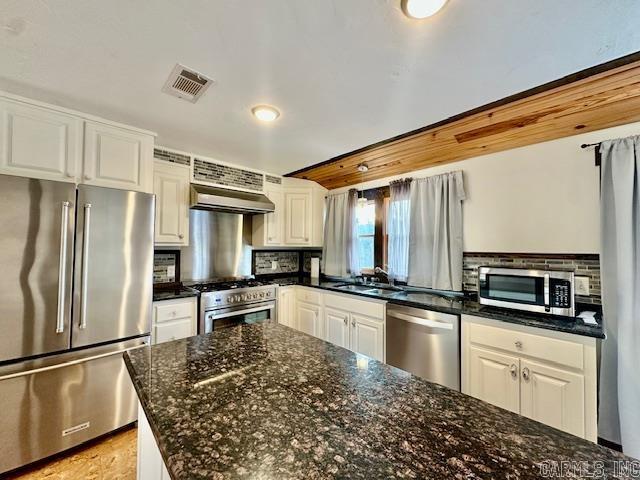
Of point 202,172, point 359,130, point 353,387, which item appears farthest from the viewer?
point 202,172

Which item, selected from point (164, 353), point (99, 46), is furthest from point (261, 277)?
point (99, 46)

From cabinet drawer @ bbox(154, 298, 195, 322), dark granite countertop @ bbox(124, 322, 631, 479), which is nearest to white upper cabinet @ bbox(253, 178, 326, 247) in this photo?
cabinet drawer @ bbox(154, 298, 195, 322)

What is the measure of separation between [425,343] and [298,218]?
221cm

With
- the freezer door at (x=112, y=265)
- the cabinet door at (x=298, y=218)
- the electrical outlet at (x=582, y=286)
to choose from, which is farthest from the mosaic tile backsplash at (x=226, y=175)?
the electrical outlet at (x=582, y=286)

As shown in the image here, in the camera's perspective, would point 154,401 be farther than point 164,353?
No

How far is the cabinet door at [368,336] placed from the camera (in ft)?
8.38

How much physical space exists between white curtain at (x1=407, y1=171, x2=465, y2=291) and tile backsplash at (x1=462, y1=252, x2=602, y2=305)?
10 centimetres

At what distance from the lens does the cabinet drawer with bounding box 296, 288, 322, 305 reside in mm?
3178

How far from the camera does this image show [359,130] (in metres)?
2.21

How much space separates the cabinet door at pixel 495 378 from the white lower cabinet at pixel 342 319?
30.2 inches

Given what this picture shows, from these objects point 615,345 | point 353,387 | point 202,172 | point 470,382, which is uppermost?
point 202,172

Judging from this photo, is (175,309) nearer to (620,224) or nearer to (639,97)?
(620,224)

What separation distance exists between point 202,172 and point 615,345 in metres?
3.72

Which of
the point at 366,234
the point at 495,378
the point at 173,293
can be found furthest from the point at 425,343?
the point at 173,293
